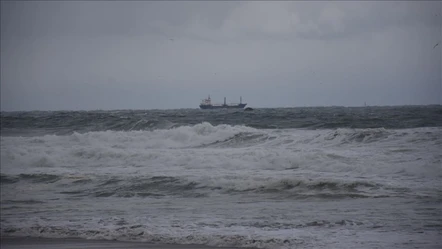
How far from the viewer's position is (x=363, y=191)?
6.80m

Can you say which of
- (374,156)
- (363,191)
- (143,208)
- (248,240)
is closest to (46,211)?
(143,208)

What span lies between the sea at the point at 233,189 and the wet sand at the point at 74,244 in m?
0.15

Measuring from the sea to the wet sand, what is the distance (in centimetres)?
15

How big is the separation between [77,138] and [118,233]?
9.55 meters

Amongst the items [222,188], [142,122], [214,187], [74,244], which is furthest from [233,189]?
[142,122]

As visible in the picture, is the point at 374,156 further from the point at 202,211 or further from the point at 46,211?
the point at 46,211

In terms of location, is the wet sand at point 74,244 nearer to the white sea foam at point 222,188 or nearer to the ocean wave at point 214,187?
the white sea foam at point 222,188

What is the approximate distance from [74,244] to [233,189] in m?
3.18

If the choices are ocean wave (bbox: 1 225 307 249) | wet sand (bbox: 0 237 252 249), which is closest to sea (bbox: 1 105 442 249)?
ocean wave (bbox: 1 225 307 249)

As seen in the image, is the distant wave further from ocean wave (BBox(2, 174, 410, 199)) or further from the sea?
ocean wave (BBox(2, 174, 410, 199))

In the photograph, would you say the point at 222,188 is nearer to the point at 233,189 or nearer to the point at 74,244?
the point at 233,189

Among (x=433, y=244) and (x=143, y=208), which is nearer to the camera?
(x=433, y=244)

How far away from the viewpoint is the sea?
484 cm

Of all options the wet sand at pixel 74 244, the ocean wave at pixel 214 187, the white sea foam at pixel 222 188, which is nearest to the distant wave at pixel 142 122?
the white sea foam at pixel 222 188
